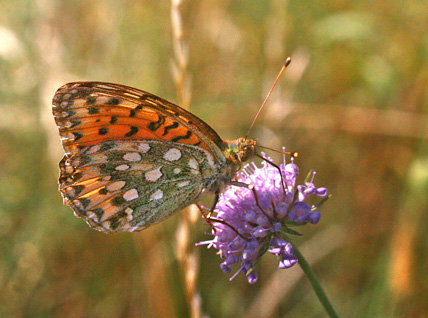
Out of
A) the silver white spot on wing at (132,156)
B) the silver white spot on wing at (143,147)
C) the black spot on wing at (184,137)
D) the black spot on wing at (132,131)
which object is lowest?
the silver white spot on wing at (132,156)

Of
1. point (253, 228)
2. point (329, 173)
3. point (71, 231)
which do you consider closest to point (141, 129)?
point (253, 228)

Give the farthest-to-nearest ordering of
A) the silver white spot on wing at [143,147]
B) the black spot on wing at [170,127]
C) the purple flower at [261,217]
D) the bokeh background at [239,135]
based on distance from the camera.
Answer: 1. the bokeh background at [239,135]
2. the silver white spot on wing at [143,147]
3. the black spot on wing at [170,127]
4. the purple flower at [261,217]

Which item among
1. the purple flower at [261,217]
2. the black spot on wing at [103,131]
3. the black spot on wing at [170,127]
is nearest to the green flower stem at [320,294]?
the purple flower at [261,217]

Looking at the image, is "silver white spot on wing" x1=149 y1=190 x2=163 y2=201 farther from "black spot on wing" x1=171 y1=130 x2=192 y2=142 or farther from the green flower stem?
the green flower stem

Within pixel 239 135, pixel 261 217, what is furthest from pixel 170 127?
pixel 239 135

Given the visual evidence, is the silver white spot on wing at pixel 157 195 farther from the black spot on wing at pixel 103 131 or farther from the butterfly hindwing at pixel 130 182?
the black spot on wing at pixel 103 131
